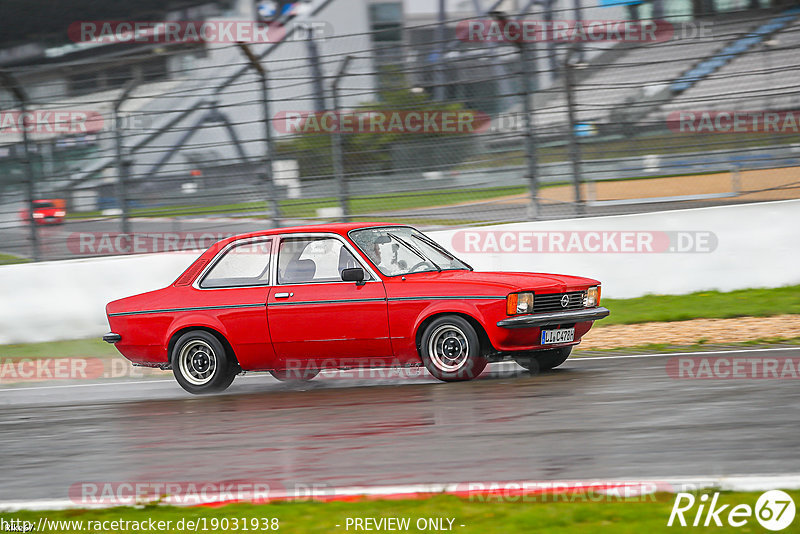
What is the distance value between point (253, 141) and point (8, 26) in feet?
87.2

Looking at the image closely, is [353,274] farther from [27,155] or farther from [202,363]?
[27,155]

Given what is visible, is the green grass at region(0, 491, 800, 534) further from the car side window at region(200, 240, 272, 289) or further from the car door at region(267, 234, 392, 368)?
the car side window at region(200, 240, 272, 289)

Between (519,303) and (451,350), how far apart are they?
70 centimetres

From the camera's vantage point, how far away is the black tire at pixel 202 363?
9414 mm

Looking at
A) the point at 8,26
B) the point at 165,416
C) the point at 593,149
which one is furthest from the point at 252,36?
the point at 165,416

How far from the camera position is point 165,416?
824 centimetres

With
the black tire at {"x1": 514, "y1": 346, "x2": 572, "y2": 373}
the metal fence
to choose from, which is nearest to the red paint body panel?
the black tire at {"x1": 514, "y1": 346, "x2": 572, "y2": 373}

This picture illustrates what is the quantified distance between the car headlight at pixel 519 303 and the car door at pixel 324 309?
1076mm

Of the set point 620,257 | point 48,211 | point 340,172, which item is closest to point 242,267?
point 340,172

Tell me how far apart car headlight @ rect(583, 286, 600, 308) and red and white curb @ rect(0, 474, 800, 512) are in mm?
4378

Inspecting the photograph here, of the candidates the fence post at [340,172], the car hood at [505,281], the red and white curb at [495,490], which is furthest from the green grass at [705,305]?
the red and white curb at [495,490]

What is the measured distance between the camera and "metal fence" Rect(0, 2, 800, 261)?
524 inches

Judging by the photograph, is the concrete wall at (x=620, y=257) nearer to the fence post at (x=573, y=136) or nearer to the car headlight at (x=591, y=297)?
the fence post at (x=573, y=136)

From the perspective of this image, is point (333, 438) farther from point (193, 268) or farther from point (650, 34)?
point (650, 34)
